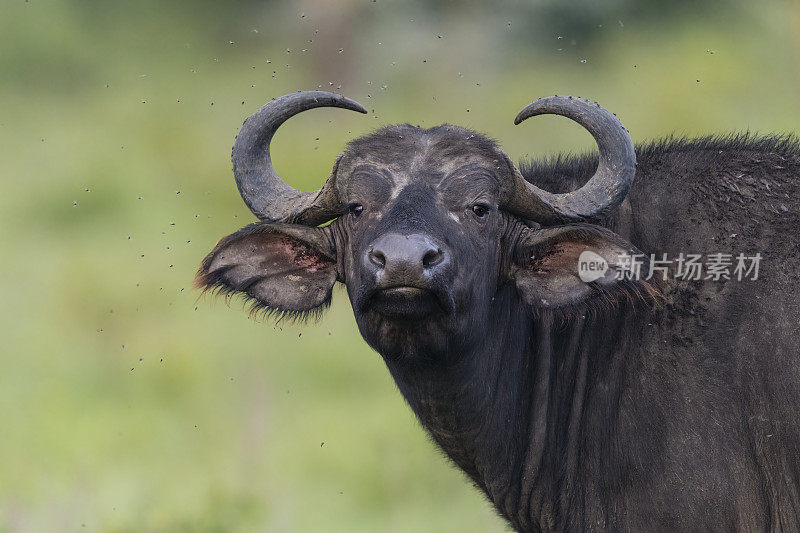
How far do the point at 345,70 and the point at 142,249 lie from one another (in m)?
6.43

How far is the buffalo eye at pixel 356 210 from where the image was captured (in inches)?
227

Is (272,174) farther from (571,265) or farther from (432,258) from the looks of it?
(571,265)

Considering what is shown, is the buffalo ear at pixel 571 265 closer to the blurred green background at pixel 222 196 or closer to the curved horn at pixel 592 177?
the curved horn at pixel 592 177

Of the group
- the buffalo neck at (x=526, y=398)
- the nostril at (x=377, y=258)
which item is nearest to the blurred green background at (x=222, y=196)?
the buffalo neck at (x=526, y=398)

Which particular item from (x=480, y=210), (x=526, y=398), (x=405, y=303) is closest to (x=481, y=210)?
(x=480, y=210)

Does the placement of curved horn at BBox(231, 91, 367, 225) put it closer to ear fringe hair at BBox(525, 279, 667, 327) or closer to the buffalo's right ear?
the buffalo's right ear

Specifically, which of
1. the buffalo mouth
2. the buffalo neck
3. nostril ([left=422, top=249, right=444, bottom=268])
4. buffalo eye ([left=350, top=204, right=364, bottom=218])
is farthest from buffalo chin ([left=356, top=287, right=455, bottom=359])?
buffalo eye ([left=350, top=204, right=364, bottom=218])

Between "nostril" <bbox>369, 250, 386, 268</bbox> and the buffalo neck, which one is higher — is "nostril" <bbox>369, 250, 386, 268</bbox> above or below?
A: above

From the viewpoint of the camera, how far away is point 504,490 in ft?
20.4

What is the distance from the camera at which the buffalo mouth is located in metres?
5.17

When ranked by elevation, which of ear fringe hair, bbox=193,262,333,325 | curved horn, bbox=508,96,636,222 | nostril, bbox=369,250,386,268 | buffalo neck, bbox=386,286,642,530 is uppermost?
curved horn, bbox=508,96,636,222

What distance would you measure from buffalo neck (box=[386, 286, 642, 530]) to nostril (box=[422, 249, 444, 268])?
2.57ft

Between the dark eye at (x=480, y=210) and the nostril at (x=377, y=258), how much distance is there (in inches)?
30.0

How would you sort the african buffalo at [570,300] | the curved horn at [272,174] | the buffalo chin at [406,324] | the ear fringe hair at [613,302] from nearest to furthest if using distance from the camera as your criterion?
the buffalo chin at [406,324]
the african buffalo at [570,300]
the ear fringe hair at [613,302]
the curved horn at [272,174]
